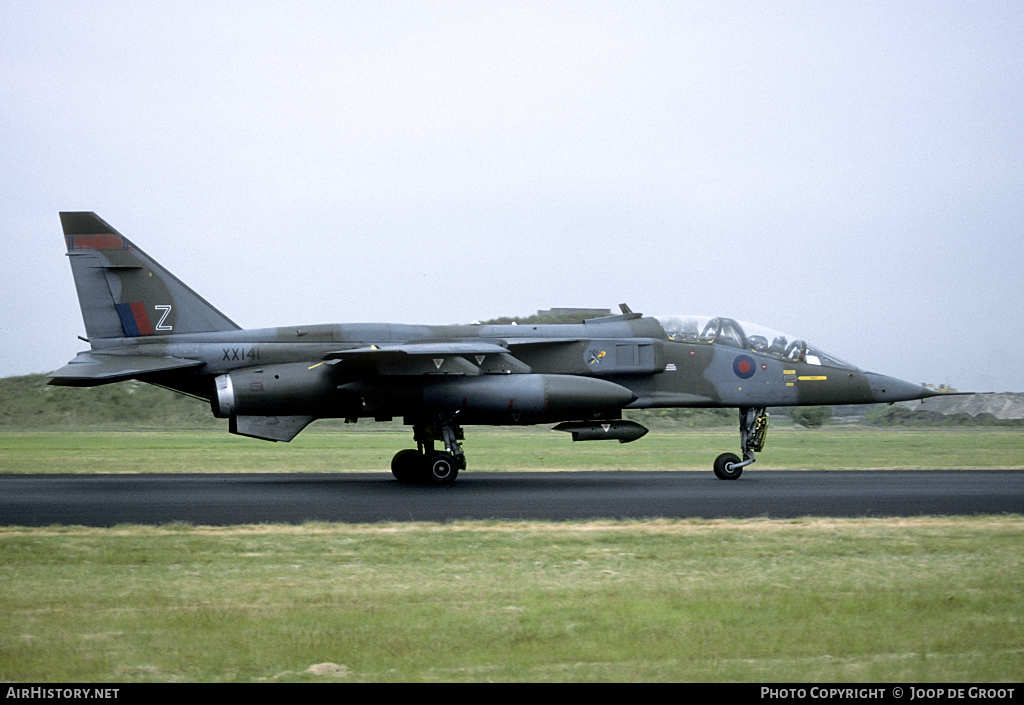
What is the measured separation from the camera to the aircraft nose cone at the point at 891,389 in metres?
20.8

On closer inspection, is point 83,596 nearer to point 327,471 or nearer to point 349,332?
point 349,332

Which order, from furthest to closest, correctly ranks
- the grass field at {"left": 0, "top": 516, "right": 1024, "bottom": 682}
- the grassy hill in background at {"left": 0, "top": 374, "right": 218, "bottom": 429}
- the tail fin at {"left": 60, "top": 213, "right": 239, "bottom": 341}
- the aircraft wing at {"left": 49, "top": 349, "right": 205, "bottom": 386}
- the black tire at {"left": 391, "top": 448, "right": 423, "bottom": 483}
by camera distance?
1. the grassy hill in background at {"left": 0, "top": 374, "right": 218, "bottom": 429}
2. the black tire at {"left": 391, "top": 448, "right": 423, "bottom": 483}
3. the tail fin at {"left": 60, "top": 213, "right": 239, "bottom": 341}
4. the aircraft wing at {"left": 49, "top": 349, "right": 205, "bottom": 386}
5. the grass field at {"left": 0, "top": 516, "right": 1024, "bottom": 682}

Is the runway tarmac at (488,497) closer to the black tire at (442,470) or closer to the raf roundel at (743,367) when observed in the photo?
the black tire at (442,470)

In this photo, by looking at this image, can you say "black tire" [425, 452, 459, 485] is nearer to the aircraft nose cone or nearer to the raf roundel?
the raf roundel

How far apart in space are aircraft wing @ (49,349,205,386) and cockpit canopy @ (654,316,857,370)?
9.30m

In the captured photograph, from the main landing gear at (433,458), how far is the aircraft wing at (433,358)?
1.13 metres

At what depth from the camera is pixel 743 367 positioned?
20312mm

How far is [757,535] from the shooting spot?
10914mm

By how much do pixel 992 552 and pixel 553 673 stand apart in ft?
19.9

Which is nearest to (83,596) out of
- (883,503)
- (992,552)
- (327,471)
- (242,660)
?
(242,660)

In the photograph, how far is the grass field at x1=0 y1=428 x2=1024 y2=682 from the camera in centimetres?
575

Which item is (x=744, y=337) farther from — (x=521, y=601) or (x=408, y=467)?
(x=521, y=601)

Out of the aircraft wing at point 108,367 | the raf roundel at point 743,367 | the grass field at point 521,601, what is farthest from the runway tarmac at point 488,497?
the raf roundel at point 743,367

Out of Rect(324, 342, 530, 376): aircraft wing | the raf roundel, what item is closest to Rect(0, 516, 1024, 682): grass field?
Rect(324, 342, 530, 376): aircraft wing
